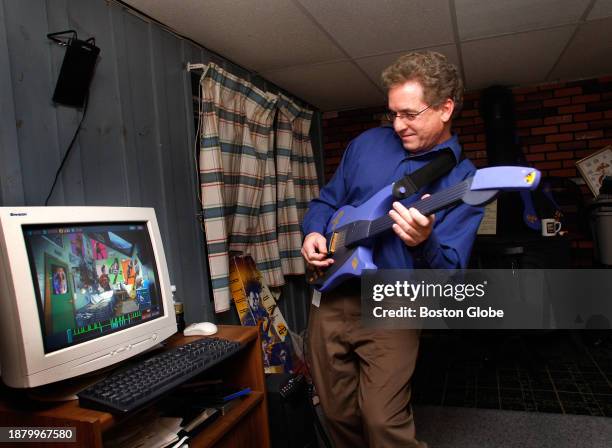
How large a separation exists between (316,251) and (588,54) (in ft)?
8.59

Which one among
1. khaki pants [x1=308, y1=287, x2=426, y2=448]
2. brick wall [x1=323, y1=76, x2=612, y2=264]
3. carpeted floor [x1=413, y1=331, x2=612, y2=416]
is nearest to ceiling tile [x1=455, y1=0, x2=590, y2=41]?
brick wall [x1=323, y1=76, x2=612, y2=264]

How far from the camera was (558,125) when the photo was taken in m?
3.75

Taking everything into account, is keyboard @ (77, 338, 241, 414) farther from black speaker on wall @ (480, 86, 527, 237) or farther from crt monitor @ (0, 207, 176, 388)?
black speaker on wall @ (480, 86, 527, 237)

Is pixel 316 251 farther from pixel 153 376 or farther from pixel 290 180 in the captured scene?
pixel 290 180

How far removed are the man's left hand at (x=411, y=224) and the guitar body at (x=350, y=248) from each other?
16 centimetres

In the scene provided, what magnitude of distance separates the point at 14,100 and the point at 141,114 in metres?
0.60

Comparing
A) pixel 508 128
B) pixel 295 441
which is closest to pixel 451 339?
pixel 508 128

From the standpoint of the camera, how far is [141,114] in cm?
195

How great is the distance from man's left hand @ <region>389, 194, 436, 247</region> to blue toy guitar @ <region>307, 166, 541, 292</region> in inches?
1.2

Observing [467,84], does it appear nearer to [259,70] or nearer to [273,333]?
[259,70]

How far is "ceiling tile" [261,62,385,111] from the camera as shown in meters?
2.97

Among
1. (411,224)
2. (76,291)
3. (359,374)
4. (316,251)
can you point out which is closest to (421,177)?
(411,224)

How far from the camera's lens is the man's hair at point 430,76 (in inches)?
59.6

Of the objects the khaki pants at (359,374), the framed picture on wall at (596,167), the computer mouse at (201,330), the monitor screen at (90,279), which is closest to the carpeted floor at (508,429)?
the khaki pants at (359,374)
